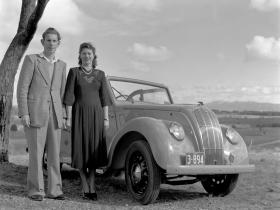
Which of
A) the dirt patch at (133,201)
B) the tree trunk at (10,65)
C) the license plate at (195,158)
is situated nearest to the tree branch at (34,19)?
the tree trunk at (10,65)

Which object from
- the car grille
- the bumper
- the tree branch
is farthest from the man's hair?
the tree branch

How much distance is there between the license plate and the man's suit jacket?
167 centimetres

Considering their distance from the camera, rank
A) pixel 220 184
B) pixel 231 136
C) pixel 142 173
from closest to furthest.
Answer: pixel 142 173 → pixel 231 136 → pixel 220 184

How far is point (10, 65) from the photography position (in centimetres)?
870

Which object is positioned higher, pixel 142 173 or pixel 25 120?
pixel 25 120

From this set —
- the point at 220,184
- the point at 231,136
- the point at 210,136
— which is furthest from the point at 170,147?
the point at 220,184

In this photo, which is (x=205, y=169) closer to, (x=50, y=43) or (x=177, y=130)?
(x=177, y=130)

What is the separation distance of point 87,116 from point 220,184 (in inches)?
90.0

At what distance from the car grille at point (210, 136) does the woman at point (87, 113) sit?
1255 mm

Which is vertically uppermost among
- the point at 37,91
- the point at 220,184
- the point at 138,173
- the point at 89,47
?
the point at 89,47

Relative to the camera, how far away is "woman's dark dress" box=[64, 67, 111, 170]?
5.88 meters

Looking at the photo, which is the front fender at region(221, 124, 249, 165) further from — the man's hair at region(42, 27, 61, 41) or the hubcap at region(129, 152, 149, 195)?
the man's hair at region(42, 27, 61, 41)

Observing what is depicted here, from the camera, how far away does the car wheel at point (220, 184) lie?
645 cm

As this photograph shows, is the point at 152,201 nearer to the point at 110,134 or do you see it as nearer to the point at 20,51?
the point at 110,134
